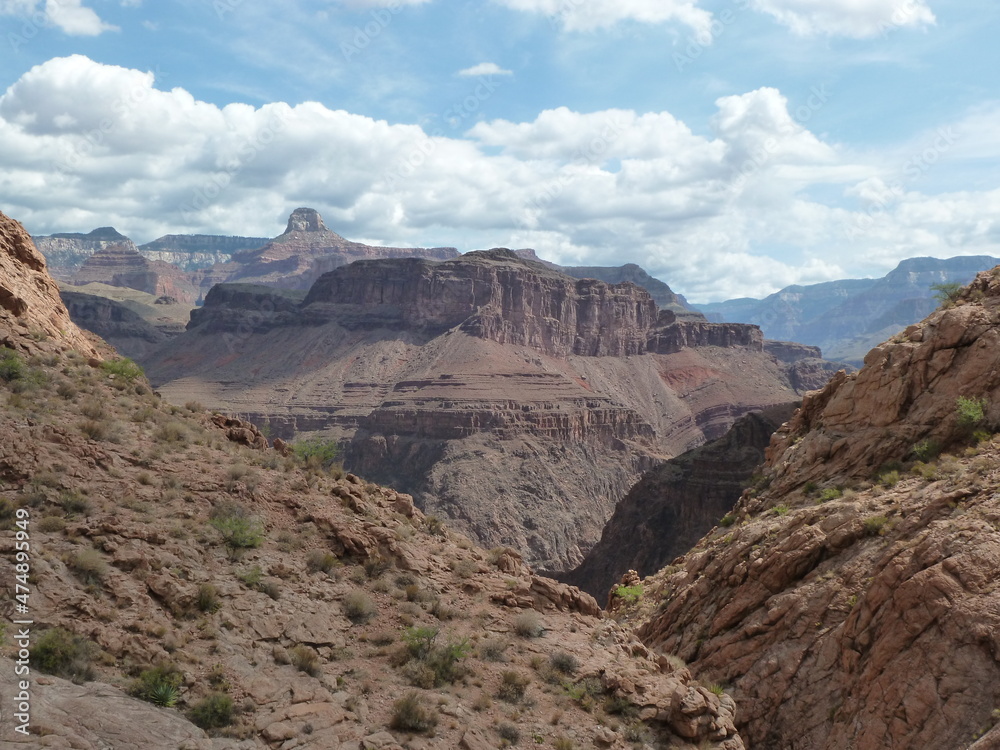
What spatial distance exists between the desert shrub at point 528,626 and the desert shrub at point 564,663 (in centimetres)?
88

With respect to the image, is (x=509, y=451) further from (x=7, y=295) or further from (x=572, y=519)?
(x=7, y=295)

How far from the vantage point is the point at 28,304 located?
23844mm

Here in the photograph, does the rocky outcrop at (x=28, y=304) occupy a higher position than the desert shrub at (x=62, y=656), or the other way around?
the rocky outcrop at (x=28, y=304)

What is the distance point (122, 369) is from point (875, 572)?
19585 millimetres

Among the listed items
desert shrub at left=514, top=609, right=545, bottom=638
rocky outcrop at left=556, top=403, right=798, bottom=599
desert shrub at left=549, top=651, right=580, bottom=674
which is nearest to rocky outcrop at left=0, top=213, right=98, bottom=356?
desert shrub at left=514, top=609, right=545, bottom=638

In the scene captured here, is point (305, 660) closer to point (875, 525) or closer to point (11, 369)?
point (11, 369)

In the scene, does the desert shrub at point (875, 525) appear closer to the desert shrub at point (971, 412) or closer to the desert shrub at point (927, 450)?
the desert shrub at point (927, 450)

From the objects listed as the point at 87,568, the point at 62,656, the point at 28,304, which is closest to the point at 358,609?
the point at 87,568

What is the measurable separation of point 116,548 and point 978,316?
21.2 m

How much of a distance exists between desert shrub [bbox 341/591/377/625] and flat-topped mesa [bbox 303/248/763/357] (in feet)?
486

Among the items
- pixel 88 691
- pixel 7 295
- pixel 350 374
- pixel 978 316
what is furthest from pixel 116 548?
pixel 350 374

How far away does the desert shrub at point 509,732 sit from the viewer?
14.2 meters

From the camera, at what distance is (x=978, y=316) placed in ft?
73.8

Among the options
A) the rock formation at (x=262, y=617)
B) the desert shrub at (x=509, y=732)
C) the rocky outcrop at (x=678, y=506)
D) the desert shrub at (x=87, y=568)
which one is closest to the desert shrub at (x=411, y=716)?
the rock formation at (x=262, y=617)
